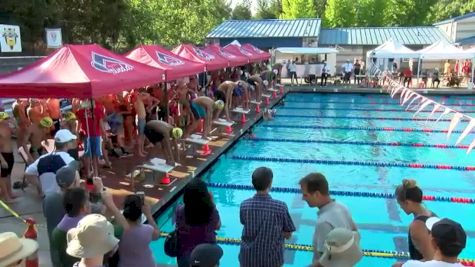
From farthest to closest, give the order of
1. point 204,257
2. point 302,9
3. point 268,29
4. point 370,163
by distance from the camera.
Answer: point 302,9, point 268,29, point 370,163, point 204,257

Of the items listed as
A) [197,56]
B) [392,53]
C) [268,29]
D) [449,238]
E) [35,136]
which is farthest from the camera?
[268,29]

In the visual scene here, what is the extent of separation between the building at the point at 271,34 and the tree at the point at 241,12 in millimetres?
31775

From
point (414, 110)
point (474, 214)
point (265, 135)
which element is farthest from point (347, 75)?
point (474, 214)

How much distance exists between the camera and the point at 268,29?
3031 centimetres

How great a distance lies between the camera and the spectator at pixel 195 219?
3.23 meters

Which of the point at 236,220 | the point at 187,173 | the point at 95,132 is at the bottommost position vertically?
the point at 236,220

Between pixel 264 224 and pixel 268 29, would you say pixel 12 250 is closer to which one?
pixel 264 224

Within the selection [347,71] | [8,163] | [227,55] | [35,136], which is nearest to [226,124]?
[227,55]

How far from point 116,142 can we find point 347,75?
18.3m

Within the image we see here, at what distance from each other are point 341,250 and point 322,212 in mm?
606

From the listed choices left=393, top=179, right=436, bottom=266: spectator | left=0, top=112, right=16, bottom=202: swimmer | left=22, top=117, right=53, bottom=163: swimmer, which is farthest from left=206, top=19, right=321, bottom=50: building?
left=393, top=179, right=436, bottom=266: spectator

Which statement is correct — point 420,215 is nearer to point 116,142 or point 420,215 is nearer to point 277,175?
point 277,175

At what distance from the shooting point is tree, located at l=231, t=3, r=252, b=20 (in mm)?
61906

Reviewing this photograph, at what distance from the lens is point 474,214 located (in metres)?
7.46
